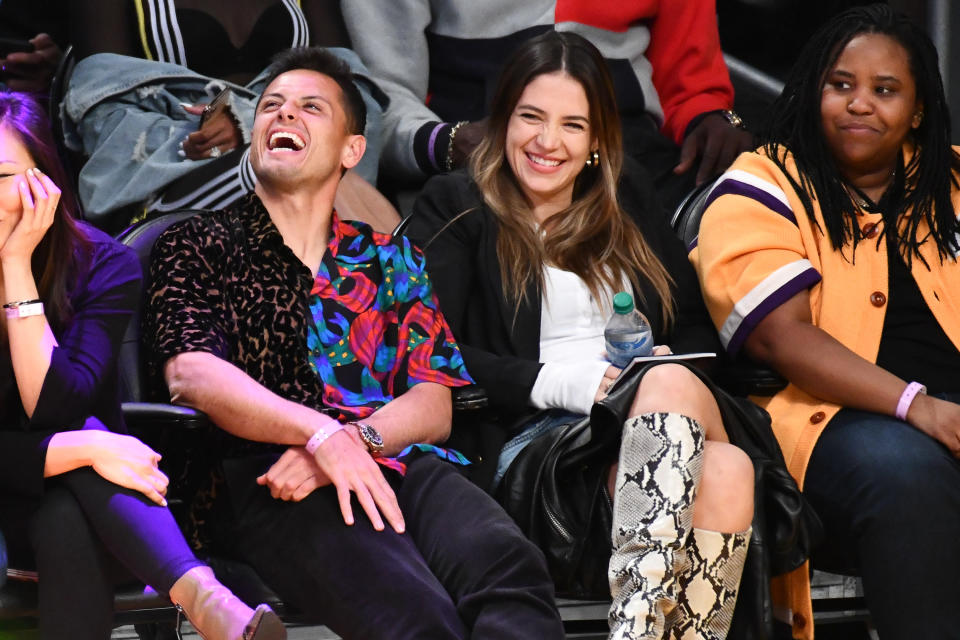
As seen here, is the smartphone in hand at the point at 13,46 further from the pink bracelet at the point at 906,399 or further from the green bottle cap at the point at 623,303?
the pink bracelet at the point at 906,399

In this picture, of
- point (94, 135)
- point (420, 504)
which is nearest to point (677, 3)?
point (94, 135)

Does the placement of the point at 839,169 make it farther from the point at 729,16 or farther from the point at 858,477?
the point at 729,16

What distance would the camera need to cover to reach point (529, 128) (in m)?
2.99

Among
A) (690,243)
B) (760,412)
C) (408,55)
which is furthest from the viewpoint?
(408,55)

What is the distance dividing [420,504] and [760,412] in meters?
0.71

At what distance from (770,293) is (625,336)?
323mm

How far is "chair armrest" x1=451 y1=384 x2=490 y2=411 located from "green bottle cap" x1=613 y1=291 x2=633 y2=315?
1.14 ft

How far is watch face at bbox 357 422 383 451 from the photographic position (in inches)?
94.9

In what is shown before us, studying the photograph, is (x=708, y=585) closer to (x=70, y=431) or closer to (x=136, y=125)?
(x=70, y=431)

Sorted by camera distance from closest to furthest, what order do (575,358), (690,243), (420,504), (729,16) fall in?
(420,504) < (575,358) < (690,243) < (729,16)

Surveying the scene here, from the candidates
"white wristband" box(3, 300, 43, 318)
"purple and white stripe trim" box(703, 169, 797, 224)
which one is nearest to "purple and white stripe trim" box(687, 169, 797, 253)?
"purple and white stripe trim" box(703, 169, 797, 224)

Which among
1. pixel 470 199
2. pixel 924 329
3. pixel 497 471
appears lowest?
pixel 497 471

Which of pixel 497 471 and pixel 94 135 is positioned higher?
pixel 94 135

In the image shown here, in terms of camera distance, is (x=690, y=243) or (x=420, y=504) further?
(x=690, y=243)
